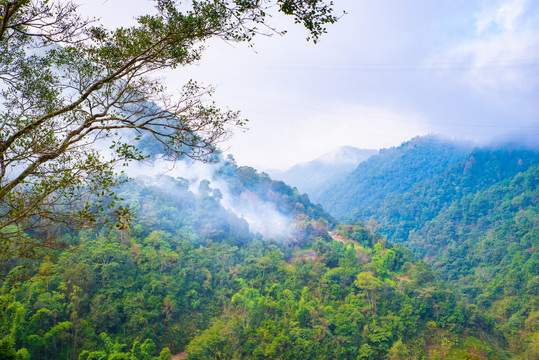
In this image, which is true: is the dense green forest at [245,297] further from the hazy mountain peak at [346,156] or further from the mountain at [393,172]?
the hazy mountain peak at [346,156]

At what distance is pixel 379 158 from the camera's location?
81.8 meters

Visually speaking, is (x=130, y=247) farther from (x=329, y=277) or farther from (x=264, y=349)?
(x=329, y=277)

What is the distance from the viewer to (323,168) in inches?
4761

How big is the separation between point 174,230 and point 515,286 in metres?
26.3

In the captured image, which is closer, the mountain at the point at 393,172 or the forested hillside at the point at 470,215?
the forested hillside at the point at 470,215

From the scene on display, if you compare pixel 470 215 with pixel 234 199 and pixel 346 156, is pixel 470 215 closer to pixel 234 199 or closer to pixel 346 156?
pixel 234 199

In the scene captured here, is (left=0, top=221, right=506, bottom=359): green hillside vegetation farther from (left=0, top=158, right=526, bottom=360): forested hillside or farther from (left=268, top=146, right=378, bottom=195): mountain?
(left=268, top=146, right=378, bottom=195): mountain

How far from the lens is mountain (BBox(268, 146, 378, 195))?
365 ft

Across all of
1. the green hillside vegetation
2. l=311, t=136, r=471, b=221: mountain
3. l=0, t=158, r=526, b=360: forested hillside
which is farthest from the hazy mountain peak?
the green hillside vegetation

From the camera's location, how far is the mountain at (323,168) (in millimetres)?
111312

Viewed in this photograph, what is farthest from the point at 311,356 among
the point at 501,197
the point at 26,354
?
the point at 501,197

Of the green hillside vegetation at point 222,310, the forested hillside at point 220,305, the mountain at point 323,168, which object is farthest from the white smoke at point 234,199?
the mountain at point 323,168

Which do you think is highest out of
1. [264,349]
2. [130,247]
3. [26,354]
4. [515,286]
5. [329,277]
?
[130,247]

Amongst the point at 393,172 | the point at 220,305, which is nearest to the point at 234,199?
the point at 220,305
